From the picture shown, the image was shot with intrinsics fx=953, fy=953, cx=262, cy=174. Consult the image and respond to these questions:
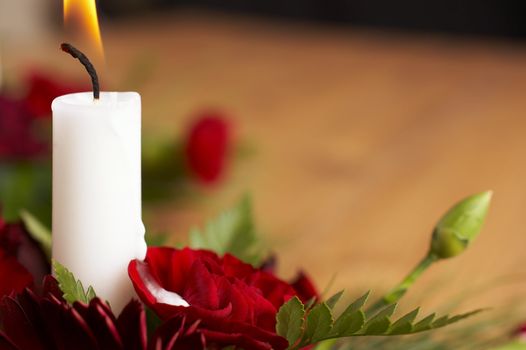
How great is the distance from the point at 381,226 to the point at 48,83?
309 mm

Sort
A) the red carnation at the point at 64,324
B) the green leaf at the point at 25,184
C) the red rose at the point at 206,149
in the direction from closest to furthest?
the red carnation at the point at 64,324 < the green leaf at the point at 25,184 < the red rose at the point at 206,149

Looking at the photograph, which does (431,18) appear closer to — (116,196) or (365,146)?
(365,146)

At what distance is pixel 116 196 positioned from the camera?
0.26 meters

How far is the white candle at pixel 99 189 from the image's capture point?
0.25 meters

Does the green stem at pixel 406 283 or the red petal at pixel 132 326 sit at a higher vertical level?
the green stem at pixel 406 283

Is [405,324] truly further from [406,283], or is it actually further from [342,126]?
[342,126]

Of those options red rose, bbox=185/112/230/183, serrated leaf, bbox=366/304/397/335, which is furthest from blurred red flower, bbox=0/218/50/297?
red rose, bbox=185/112/230/183

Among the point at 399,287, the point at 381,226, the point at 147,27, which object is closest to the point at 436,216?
the point at 381,226

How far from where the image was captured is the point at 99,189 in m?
0.26

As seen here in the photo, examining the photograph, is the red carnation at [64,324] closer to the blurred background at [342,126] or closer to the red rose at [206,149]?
the blurred background at [342,126]

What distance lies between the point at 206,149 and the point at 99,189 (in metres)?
0.60

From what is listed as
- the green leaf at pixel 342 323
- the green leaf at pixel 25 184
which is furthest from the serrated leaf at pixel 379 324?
the green leaf at pixel 25 184

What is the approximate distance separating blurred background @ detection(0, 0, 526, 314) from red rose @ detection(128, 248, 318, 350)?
4.1 inches

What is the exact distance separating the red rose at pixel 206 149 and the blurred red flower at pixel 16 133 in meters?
0.15
